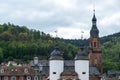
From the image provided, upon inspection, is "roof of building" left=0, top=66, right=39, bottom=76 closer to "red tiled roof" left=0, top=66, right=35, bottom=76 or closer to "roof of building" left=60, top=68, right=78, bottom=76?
"red tiled roof" left=0, top=66, right=35, bottom=76

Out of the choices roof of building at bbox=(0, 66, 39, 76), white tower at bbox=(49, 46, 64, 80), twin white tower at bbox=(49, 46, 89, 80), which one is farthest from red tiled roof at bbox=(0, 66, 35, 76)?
twin white tower at bbox=(49, 46, 89, 80)

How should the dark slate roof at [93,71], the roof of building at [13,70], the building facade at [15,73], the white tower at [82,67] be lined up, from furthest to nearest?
the dark slate roof at [93,71] < the roof of building at [13,70] < the building facade at [15,73] < the white tower at [82,67]

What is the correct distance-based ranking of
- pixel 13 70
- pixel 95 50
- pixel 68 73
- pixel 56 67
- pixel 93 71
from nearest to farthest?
Result: pixel 56 67, pixel 68 73, pixel 13 70, pixel 93 71, pixel 95 50

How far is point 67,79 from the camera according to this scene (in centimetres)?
10281

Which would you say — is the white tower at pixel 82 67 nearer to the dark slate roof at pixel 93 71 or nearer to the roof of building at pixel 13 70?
the roof of building at pixel 13 70

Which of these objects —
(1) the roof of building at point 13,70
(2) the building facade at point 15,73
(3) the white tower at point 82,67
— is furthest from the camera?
(1) the roof of building at point 13,70

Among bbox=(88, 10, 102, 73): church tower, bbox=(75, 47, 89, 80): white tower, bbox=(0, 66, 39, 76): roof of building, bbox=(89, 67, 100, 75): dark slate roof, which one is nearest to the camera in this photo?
bbox=(75, 47, 89, 80): white tower

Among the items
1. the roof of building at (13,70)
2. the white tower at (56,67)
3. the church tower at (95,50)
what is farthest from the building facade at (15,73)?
the church tower at (95,50)

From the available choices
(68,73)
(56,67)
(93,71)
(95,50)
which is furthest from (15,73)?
(95,50)

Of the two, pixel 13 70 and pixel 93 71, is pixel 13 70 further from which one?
pixel 93 71

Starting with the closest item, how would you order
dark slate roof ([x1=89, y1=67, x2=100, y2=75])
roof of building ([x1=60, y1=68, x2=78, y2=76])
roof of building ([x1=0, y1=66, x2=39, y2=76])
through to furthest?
roof of building ([x1=60, y1=68, x2=78, y2=76]), roof of building ([x1=0, y1=66, x2=39, y2=76]), dark slate roof ([x1=89, y1=67, x2=100, y2=75])

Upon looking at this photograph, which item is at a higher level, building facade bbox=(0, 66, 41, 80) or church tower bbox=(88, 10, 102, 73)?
church tower bbox=(88, 10, 102, 73)

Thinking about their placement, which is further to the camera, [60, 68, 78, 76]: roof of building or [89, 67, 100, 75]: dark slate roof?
[89, 67, 100, 75]: dark slate roof

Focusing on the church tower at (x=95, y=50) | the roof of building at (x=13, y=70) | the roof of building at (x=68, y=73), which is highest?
the church tower at (x=95, y=50)
